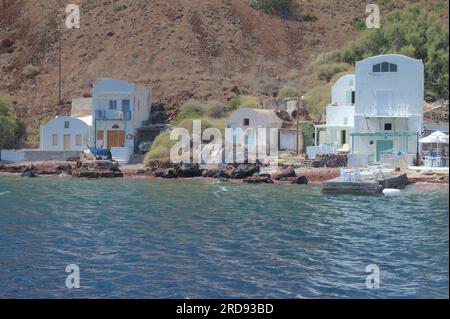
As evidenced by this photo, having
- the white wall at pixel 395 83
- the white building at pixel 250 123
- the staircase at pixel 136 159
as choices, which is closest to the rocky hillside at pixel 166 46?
the staircase at pixel 136 159

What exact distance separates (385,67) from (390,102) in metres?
2.14

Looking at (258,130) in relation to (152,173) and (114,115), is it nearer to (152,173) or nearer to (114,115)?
Answer: (152,173)

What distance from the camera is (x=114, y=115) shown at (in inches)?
2084

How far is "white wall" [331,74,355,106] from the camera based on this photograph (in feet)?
160

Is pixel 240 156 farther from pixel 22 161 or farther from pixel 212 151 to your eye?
pixel 22 161

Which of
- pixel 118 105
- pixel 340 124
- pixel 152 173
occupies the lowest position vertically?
pixel 152 173

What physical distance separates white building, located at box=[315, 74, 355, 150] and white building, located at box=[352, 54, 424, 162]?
2.90 m

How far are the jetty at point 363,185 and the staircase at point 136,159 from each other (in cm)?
2054

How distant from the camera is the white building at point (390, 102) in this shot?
1625 inches

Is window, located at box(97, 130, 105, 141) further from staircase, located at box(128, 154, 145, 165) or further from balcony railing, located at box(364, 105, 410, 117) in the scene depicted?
balcony railing, located at box(364, 105, 410, 117)

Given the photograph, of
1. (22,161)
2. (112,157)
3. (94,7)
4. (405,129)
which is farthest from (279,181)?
(94,7)

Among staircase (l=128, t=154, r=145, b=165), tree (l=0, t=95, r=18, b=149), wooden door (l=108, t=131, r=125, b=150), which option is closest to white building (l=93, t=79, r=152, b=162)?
wooden door (l=108, t=131, r=125, b=150)

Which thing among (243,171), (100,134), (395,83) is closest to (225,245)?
(243,171)

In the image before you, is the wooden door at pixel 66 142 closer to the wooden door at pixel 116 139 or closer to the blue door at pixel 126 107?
the wooden door at pixel 116 139
